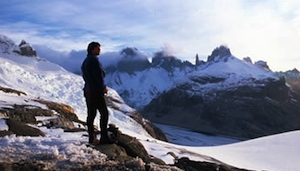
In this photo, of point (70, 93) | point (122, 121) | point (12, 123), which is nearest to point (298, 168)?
point (12, 123)

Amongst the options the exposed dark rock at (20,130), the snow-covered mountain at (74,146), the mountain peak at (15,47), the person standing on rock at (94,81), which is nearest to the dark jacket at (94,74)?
the person standing on rock at (94,81)

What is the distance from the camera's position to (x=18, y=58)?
468 feet

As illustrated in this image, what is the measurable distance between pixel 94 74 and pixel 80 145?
205cm

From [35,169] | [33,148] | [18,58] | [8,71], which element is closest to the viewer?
[35,169]

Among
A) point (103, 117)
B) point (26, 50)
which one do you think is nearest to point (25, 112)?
point (103, 117)

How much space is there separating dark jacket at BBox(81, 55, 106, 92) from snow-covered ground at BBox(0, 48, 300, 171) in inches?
63.5

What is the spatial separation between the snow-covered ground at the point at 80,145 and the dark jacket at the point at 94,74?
1612 millimetres

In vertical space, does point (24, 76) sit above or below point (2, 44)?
below

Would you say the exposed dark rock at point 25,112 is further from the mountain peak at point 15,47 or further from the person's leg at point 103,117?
the mountain peak at point 15,47

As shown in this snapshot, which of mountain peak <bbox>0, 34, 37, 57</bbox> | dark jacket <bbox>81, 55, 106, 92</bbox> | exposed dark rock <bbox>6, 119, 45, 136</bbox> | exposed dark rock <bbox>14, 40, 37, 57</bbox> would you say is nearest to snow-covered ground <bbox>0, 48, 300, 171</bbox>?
exposed dark rock <bbox>6, 119, 45, 136</bbox>

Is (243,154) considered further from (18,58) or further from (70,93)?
(18,58)

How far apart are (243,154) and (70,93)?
7257 cm

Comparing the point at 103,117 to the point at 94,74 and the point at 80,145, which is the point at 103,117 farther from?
the point at 80,145

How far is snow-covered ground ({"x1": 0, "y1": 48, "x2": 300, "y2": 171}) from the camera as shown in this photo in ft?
36.2
